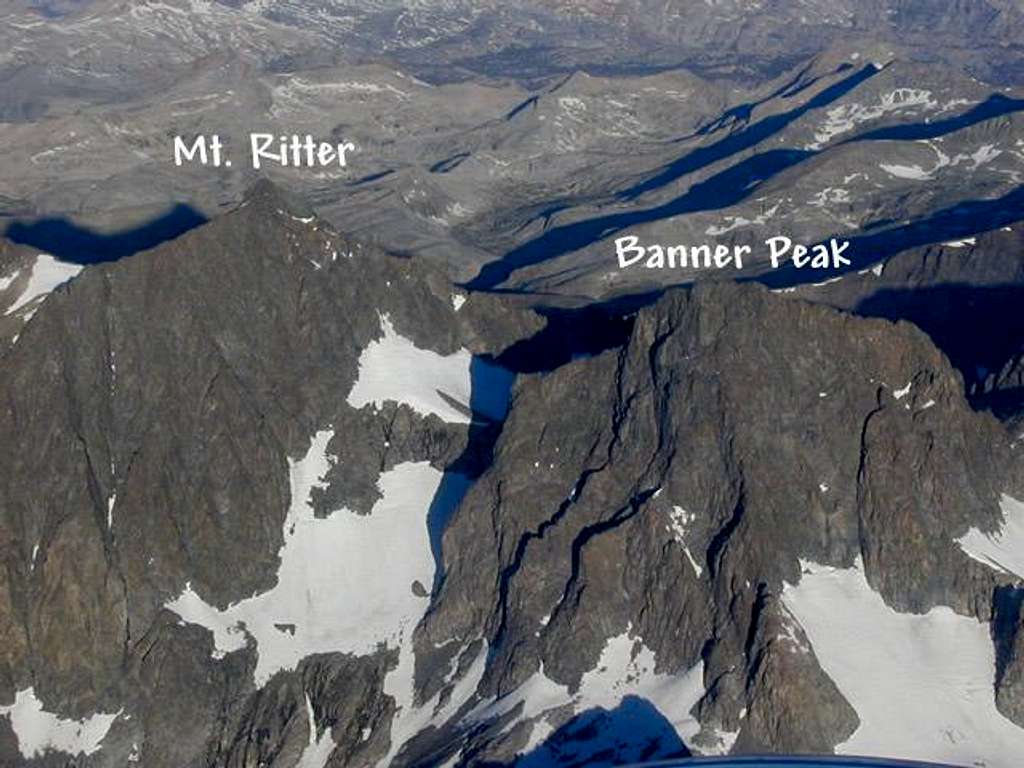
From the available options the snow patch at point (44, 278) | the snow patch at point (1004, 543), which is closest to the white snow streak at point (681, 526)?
the snow patch at point (1004, 543)

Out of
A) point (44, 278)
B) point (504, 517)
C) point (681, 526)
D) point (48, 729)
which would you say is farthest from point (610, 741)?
point (44, 278)

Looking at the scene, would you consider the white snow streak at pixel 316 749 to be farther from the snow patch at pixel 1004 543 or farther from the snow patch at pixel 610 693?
the snow patch at pixel 1004 543

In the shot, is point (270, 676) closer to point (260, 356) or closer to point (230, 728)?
point (230, 728)

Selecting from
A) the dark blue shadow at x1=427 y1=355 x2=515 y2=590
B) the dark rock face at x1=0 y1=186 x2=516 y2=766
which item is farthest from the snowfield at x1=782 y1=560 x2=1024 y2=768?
the dark rock face at x1=0 y1=186 x2=516 y2=766

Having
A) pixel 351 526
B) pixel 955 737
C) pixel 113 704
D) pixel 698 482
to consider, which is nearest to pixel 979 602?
pixel 955 737

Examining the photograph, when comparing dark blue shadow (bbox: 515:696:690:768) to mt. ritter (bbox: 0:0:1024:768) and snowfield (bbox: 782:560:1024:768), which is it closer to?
mt. ritter (bbox: 0:0:1024:768)

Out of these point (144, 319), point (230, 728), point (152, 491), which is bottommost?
point (230, 728)
